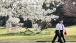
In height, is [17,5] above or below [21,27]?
above

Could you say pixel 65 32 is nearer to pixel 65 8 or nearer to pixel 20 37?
pixel 65 8

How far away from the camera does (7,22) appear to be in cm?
1906

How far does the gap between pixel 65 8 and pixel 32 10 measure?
7.29ft

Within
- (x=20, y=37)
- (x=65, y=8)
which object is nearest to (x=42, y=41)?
(x=20, y=37)

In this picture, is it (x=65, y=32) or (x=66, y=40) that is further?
(x=66, y=40)

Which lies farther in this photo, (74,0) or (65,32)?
(74,0)

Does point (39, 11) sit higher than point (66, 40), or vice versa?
point (39, 11)

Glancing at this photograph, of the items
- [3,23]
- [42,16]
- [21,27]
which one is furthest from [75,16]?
[3,23]

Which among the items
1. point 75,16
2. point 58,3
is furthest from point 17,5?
point 75,16

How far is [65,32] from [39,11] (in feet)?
8.90

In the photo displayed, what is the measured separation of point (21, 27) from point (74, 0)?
3.98m

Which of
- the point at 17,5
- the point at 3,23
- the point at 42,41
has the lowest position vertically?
the point at 42,41

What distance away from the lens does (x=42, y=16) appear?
19.1m

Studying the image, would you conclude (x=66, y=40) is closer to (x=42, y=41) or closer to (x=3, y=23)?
(x=42, y=41)
